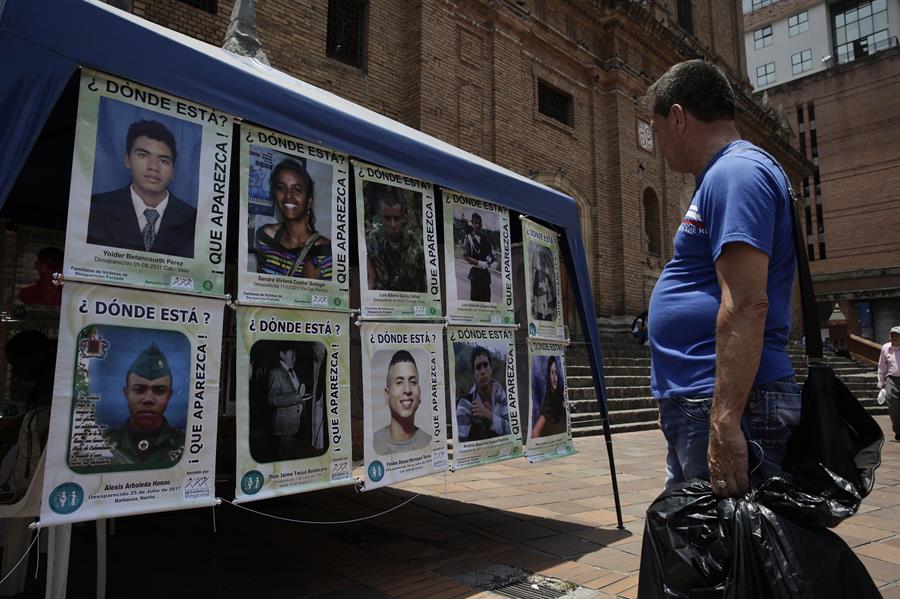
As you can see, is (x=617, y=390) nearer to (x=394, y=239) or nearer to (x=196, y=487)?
(x=394, y=239)

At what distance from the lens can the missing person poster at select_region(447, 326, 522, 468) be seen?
3619 mm

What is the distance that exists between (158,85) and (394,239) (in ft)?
4.51

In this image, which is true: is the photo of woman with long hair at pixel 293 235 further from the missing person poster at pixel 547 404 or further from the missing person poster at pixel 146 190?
the missing person poster at pixel 547 404

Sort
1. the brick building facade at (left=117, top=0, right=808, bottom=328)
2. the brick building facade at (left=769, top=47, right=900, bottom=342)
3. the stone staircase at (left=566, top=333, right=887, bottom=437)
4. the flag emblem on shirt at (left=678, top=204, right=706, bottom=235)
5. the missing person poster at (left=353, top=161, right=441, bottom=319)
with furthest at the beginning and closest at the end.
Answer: the brick building facade at (left=769, top=47, right=900, bottom=342) → the brick building facade at (left=117, top=0, right=808, bottom=328) → the stone staircase at (left=566, top=333, right=887, bottom=437) → the missing person poster at (left=353, top=161, right=441, bottom=319) → the flag emblem on shirt at (left=678, top=204, right=706, bottom=235)

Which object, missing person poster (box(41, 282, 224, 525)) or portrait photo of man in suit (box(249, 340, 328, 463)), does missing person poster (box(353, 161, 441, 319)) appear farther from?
missing person poster (box(41, 282, 224, 525))

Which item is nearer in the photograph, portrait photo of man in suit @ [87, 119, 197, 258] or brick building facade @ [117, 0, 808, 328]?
portrait photo of man in suit @ [87, 119, 197, 258]

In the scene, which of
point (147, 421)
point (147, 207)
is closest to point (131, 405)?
point (147, 421)

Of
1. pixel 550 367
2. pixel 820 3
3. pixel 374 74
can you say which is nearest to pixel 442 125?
pixel 374 74

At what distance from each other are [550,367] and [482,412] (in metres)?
0.82

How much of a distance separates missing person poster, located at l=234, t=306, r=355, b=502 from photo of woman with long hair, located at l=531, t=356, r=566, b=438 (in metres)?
1.65

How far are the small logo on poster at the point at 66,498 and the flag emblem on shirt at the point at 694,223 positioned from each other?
88.3 inches

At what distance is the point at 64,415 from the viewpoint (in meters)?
2.09

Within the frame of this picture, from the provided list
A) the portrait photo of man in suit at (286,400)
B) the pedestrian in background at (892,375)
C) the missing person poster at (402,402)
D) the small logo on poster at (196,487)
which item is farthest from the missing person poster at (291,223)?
the pedestrian in background at (892,375)

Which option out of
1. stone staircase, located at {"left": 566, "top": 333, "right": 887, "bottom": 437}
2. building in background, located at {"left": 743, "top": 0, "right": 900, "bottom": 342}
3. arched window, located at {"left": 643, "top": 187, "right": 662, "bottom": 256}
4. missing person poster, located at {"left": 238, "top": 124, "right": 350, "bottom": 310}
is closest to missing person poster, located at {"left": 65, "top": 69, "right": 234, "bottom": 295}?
missing person poster, located at {"left": 238, "top": 124, "right": 350, "bottom": 310}
